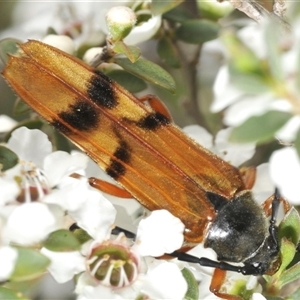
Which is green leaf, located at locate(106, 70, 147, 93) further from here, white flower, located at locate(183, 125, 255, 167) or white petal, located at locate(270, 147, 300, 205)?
white petal, located at locate(270, 147, 300, 205)

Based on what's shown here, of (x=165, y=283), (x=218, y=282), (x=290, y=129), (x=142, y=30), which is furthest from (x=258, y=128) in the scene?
(x=142, y=30)

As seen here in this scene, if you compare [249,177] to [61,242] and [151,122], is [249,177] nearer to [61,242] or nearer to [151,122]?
[151,122]

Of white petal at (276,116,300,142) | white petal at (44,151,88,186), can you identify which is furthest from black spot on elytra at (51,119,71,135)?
white petal at (276,116,300,142)

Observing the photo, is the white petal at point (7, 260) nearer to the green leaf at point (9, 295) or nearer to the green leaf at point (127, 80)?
the green leaf at point (9, 295)

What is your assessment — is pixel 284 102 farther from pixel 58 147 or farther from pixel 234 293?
pixel 58 147

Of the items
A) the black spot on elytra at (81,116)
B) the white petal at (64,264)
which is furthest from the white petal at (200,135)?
the white petal at (64,264)

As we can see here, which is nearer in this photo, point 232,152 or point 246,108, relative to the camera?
point 246,108
